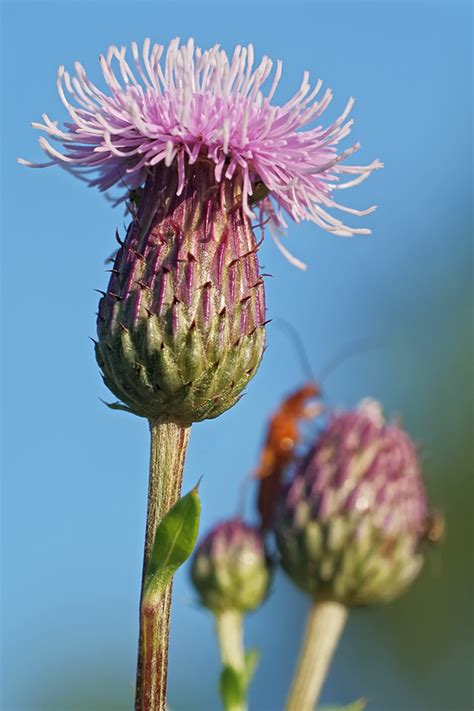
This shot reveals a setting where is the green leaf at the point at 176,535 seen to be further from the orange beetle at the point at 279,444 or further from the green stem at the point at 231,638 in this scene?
the orange beetle at the point at 279,444

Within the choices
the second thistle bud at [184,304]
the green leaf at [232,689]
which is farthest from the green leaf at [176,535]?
the green leaf at [232,689]

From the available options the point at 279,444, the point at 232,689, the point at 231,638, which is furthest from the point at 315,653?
the point at 279,444

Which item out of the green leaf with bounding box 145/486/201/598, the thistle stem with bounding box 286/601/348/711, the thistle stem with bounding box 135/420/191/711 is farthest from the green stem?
the green leaf with bounding box 145/486/201/598

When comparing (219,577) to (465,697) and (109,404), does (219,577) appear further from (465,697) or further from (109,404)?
(465,697)

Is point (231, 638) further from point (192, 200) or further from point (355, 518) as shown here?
point (192, 200)

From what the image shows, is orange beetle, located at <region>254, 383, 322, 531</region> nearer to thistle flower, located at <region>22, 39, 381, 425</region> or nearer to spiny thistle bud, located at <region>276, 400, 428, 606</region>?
spiny thistle bud, located at <region>276, 400, 428, 606</region>

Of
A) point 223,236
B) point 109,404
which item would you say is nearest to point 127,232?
point 223,236

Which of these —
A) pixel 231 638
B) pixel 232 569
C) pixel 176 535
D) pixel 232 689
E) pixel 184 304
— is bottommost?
pixel 232 689
